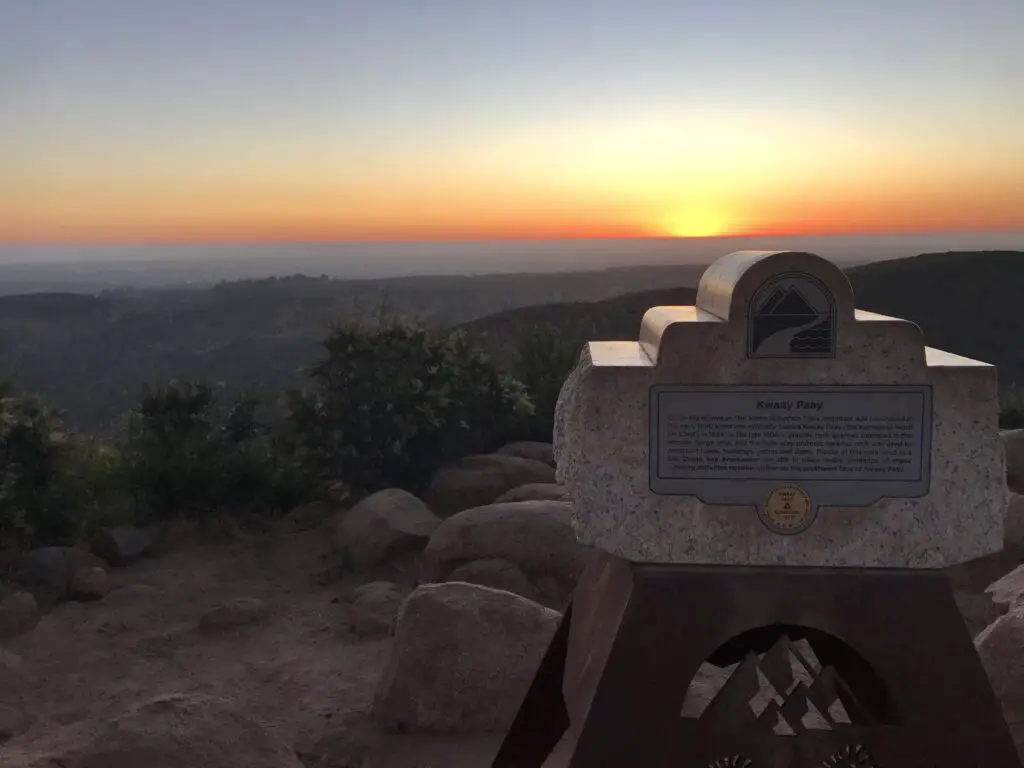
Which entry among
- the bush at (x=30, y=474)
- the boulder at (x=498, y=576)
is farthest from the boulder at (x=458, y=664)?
the bush at (x=30, y=474)

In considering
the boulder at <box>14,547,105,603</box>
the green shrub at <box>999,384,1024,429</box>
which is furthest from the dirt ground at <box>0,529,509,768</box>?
the green shrub at <box>999,384,1024,429</box>

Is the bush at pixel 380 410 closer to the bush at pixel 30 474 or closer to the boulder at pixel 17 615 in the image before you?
the bush at pixel 30 474

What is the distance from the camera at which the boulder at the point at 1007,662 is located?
4844 mm

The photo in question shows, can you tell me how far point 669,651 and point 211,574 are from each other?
5842 mm

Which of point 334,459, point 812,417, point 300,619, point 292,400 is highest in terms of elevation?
point 812,417

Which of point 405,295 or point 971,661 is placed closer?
point 971,661

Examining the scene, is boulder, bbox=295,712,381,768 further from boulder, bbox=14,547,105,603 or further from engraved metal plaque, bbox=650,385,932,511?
boulder, bbox=14,547,105,603

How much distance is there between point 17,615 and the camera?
282 inches

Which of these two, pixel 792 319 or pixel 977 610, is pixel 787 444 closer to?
pixel 792 319

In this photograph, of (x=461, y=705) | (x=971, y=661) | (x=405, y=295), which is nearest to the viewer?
(x=971, y=661)

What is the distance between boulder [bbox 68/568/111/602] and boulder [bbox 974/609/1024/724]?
6.84 m

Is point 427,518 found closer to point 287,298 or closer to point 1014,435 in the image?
point 1014,435

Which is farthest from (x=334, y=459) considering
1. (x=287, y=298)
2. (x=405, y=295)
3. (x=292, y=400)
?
(x=287, y=298)

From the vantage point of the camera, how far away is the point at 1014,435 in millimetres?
10734
